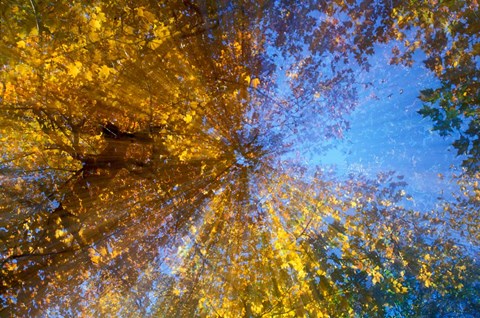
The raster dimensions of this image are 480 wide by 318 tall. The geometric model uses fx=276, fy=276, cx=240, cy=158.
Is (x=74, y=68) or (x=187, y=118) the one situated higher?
(x=187, y=118)

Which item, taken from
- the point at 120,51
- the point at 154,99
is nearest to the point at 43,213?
the point at 154,99

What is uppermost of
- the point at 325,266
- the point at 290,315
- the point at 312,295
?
the point at 325,266

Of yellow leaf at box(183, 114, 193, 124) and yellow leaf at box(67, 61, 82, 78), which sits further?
yellow leaf at box(183, 114, 193, 124)

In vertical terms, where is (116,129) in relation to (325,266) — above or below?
above

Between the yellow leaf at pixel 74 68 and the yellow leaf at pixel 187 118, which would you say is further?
the yellow leaf at pixel 187 118

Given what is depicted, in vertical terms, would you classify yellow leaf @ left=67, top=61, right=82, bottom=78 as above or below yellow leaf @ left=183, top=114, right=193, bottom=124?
below

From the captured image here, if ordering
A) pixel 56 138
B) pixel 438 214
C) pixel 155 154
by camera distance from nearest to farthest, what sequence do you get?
pixel 56 138 → pixel 155 154 → pixel 438 214

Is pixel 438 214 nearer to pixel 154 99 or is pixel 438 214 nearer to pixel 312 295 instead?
pixel 312 295

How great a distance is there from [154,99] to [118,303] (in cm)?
973

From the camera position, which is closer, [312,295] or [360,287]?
[312,295]

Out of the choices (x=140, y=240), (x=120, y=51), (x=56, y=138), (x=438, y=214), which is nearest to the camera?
(x=120, y=51)

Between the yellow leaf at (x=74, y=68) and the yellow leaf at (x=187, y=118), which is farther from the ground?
the yellow leaf at (x=187, y=118)

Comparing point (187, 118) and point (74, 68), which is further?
point (187, 118)

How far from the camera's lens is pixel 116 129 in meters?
6.69
